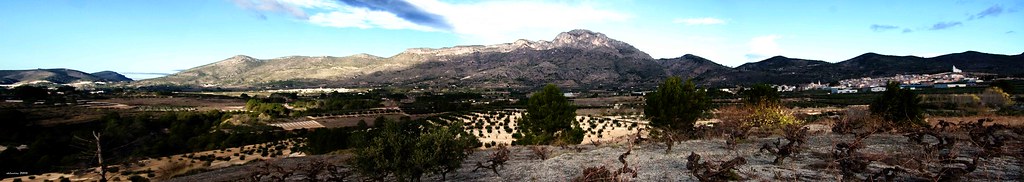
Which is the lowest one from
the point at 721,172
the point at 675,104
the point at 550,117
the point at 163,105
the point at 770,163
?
the point at 163,105

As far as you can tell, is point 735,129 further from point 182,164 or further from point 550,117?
point 182,164

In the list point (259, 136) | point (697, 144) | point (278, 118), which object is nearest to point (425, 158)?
point (697, 144)

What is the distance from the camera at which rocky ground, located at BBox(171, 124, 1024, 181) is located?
1479 centimetres

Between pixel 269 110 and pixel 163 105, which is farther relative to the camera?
pixel 163 105

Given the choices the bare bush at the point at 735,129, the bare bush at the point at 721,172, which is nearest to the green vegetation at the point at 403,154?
the bare bush at the point at 721,172

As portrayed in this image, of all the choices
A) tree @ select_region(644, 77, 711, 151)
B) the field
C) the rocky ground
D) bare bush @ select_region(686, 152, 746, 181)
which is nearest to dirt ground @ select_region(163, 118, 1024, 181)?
the rocky ground

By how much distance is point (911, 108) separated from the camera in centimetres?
5150

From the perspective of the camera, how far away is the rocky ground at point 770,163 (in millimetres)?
14789

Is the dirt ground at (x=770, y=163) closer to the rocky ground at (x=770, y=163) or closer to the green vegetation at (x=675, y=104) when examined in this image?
the rocky ground at (x=770, y=163)

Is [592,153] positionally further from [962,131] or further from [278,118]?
[278,118]

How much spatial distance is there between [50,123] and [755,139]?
143 meters

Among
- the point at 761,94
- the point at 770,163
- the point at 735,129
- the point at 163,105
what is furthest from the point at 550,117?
the point at 163,105

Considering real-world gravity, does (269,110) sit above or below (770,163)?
below

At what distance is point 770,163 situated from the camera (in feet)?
62.8
